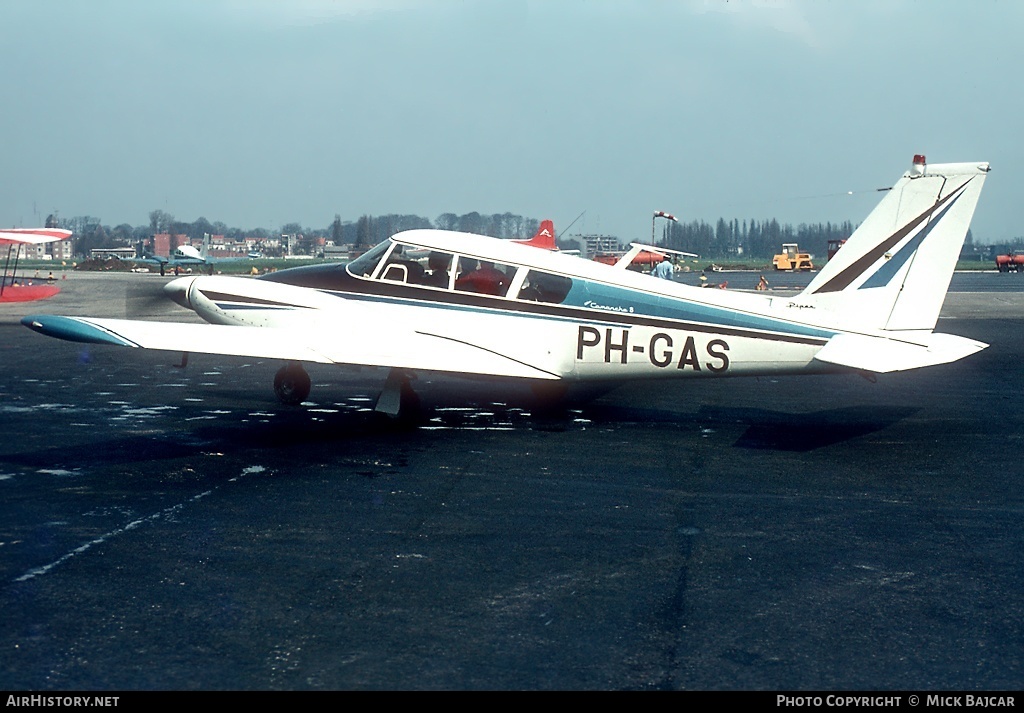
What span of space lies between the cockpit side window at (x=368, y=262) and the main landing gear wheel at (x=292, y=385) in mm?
1736

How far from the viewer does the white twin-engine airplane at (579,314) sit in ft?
37.6

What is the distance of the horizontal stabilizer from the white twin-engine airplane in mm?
25

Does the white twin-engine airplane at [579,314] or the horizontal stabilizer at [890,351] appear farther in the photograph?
the white twin-engine airplane at [579,314]

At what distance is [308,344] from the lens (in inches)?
456

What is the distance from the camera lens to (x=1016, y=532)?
25.2 feet

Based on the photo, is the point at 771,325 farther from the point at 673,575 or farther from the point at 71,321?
the point at 71,321

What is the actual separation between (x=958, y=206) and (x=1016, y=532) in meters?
5.28

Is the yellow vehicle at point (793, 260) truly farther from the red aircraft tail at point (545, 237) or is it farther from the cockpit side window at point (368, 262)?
the cockpit side window at point (368, 262)

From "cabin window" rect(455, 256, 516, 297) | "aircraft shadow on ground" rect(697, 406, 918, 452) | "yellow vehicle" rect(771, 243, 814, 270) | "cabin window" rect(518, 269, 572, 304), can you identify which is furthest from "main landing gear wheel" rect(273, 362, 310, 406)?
"yellow vehicle" rect(771, 243, 814, 270)

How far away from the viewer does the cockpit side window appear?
1344 centimetres

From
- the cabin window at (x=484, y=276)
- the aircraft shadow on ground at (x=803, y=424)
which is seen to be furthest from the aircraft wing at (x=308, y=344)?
the aircraft shadow on ground at (x=803, y=424)

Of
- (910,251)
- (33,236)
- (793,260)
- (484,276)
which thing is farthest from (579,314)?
(793,260)

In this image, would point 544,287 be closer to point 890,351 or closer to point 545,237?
point 890,351

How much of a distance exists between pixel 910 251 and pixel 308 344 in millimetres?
7676
